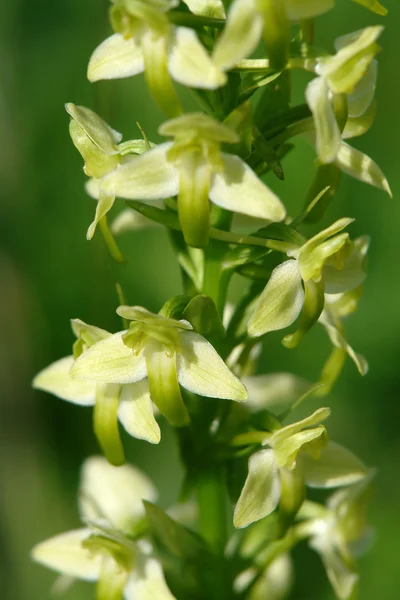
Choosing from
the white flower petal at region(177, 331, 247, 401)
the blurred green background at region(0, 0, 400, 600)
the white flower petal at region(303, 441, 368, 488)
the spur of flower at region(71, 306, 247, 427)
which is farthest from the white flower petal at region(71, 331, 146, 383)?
the blurred green background at region(0, 0, 400, 600)

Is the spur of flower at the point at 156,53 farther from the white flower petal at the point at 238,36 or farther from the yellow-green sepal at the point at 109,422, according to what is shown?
Result: the yellow-green sepal at the point at 109,422

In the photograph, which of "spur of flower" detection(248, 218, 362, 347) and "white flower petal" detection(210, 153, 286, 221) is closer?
"white flower petal" detection(210, 153, 286, 221)

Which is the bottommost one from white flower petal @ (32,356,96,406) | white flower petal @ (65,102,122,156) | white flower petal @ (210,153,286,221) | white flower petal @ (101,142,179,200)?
white flower petal @ (32,356,96,406)

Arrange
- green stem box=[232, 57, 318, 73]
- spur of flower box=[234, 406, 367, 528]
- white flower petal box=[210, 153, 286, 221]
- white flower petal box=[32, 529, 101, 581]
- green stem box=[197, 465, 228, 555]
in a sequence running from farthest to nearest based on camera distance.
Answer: white flower petal box=[32, 529, 101, 581] < green stem box=[197, 465, 228, 555] < spur of flower box=[234, 406, 367, 528] < green stem box=[232, 57, 318, 73] < white flower petal box=[210, 153, 286, 221]

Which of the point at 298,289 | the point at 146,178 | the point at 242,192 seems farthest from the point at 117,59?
the point at 298,289

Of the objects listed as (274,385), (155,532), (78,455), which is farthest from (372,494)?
(78,455)

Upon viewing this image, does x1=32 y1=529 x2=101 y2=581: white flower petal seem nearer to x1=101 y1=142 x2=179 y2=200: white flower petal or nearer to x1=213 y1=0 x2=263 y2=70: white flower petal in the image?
x1=101 y1=142 x2=179 y2=200: white flower petal

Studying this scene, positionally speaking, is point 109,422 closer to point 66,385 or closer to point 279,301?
point 66,385
